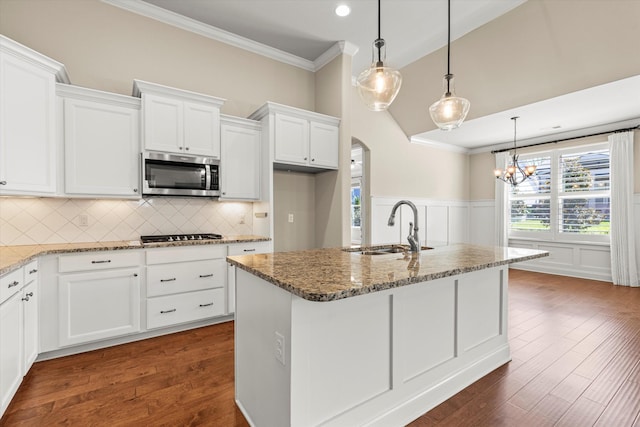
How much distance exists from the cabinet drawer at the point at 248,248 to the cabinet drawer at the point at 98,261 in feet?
2.85

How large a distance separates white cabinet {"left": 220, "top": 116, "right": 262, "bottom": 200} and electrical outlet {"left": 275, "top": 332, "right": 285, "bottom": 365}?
91.4 inches

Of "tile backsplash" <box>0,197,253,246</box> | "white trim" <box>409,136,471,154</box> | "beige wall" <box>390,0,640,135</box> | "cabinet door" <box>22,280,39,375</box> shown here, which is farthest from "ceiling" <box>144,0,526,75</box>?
"cabinet door" <box>22,280,39,375</box>

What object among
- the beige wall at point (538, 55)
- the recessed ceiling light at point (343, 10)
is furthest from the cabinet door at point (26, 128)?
the beige wall at point (538, 55)

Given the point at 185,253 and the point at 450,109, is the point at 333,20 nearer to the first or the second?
the point at 450,109

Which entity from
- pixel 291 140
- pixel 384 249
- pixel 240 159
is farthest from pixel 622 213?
pixel 240 159

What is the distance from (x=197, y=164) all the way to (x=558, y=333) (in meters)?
4.08

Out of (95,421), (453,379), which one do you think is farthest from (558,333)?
(95,421)

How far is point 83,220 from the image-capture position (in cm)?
295

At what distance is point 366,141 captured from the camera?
5488mm

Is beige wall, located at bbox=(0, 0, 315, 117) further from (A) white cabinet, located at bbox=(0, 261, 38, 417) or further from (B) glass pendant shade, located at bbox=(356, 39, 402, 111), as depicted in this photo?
(B) glass pendant shade, located at bbox=(356, 39, 402, 111)

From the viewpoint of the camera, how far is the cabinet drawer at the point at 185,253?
282 cm

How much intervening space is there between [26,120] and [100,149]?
533 millimetres

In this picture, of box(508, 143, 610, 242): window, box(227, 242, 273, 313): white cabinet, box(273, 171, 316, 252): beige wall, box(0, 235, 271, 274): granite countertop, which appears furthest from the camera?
box(508, 143, 610, 242): window

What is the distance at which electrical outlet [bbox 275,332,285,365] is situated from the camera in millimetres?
1369
